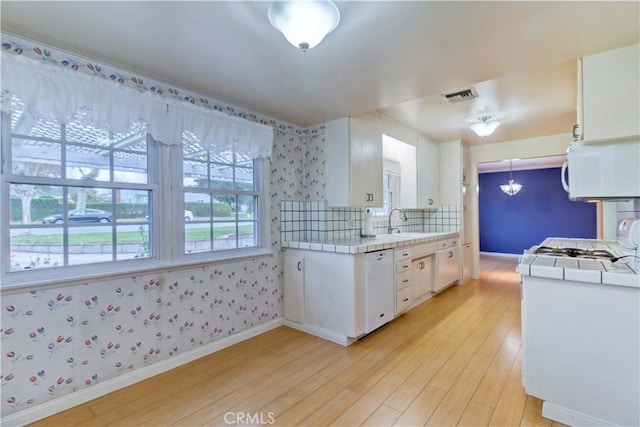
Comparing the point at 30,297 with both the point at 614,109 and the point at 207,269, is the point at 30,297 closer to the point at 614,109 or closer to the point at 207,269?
the point at 207,269

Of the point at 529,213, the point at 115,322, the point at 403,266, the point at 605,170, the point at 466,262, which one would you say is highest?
the point at 605,170

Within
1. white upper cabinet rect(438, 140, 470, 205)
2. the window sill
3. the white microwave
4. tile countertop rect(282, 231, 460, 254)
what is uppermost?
Answer: white upper cabinet rect(438, 140, 470, 205)

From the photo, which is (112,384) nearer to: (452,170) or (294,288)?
(294,288)

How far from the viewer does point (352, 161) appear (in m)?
3.15

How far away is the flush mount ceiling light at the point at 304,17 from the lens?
4.42ft

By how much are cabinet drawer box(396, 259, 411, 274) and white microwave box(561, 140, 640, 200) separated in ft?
5.41

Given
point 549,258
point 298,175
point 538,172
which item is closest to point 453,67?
point 549,258

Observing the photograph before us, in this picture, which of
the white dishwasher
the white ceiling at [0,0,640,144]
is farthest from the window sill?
the white ceiling at [0,0,640,144]

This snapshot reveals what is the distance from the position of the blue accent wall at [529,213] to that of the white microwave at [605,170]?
A: 615 cm

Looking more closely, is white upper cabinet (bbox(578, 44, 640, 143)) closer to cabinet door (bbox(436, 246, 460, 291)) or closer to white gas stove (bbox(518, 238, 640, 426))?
white gas stove (bbox(518, 238, 640, 426))

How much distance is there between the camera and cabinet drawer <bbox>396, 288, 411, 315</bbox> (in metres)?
3.24

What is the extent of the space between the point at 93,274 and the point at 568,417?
118 inches

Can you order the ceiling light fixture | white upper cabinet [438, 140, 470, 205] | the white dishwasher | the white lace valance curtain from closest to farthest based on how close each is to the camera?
the white lace valance curtain, the white dishwasher, the ceiling light fixture, white upper cabinet [438, 140, 470, 205]

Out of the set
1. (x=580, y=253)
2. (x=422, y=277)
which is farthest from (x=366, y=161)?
(x=580, y=253)
